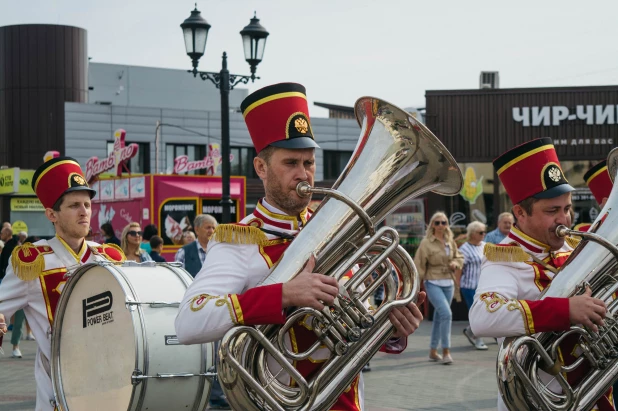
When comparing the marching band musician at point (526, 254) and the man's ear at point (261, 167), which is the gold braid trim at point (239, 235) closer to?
the man's ear at point (261, 167)

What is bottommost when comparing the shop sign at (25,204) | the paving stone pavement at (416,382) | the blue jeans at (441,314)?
the paving stone pavement at (416,382)

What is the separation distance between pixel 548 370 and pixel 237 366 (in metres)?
1.46

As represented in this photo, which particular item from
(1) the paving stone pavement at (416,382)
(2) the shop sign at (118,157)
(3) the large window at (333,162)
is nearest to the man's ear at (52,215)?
(1) the paving stone pavement at (416,382)

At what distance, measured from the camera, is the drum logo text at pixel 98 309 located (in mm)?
5246

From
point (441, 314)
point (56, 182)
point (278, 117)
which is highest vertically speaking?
point (278, 117)

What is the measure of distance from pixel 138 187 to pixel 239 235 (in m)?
16.8

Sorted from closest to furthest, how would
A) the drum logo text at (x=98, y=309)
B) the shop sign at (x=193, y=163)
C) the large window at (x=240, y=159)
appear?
1. the drum logo text at (x=98, y=309)
2. the shop sign at (x=193, y=163)
3. the large window at (x=240, y=159)

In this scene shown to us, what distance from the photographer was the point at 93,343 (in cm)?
525

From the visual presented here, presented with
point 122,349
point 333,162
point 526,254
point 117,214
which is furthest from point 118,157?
point 526,254

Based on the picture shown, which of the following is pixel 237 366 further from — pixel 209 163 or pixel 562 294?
pixel 209 163

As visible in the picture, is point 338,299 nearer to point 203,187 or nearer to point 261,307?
point 261,307

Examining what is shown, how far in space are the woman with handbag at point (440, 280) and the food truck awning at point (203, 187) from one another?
8.98m

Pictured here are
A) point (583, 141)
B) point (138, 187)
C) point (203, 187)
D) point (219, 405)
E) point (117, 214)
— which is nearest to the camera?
point (219, 405)

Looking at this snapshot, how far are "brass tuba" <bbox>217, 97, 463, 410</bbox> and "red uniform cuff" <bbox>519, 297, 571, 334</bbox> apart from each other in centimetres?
66
